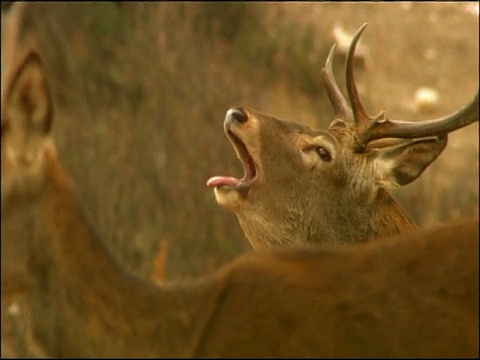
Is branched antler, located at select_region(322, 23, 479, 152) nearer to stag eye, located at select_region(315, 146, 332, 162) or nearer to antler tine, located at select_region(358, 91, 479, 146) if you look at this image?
antler tine, located at select_region(358, 91, 479, 146)

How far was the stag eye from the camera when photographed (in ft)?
16.4

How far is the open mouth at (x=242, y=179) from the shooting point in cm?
493

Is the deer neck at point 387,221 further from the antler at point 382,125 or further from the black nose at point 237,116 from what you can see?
the black nose at point 237,116

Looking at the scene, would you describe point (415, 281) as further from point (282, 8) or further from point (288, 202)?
point (282, 8)

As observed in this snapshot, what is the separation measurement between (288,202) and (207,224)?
440 cm

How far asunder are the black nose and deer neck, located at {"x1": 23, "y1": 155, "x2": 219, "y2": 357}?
1.58 m

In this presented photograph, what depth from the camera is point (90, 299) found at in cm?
302

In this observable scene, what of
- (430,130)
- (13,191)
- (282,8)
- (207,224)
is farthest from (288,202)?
(282,8)

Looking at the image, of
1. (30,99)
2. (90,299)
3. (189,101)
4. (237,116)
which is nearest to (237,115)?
(237,116)

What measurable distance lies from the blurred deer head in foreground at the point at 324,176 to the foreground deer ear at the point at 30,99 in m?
1.48

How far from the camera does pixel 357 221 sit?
4.96 m

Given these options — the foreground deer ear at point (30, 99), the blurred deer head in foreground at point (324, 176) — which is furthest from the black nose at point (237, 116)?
the foreground deer ear at point (30, 99)

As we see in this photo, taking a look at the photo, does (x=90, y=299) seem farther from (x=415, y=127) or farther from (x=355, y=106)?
(x=355, y=106)

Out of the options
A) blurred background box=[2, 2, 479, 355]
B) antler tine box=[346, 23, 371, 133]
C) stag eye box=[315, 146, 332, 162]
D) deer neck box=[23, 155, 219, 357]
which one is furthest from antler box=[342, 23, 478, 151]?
blurred background box=[2, 2, 479, 355]
